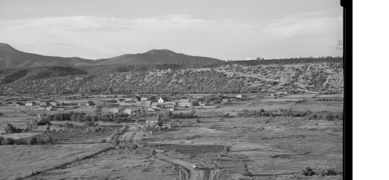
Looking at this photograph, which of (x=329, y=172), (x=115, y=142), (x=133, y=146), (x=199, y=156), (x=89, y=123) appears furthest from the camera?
(x=89, y=123)

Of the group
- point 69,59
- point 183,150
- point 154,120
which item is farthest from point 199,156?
point 69,59

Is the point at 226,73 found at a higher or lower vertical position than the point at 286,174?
higher

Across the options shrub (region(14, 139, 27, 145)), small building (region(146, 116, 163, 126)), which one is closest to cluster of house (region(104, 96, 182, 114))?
small building (region(146, 116, 163, 126))

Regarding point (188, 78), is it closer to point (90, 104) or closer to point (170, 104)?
point (170, 104)

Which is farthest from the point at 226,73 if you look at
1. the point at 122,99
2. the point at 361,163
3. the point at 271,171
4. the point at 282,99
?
the point at 361,163

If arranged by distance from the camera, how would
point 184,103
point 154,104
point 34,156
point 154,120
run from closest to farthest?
point 34,156, point 154,120, point 154,104, point 184,103

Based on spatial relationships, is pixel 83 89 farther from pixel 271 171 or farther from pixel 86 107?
pixel 271 171
